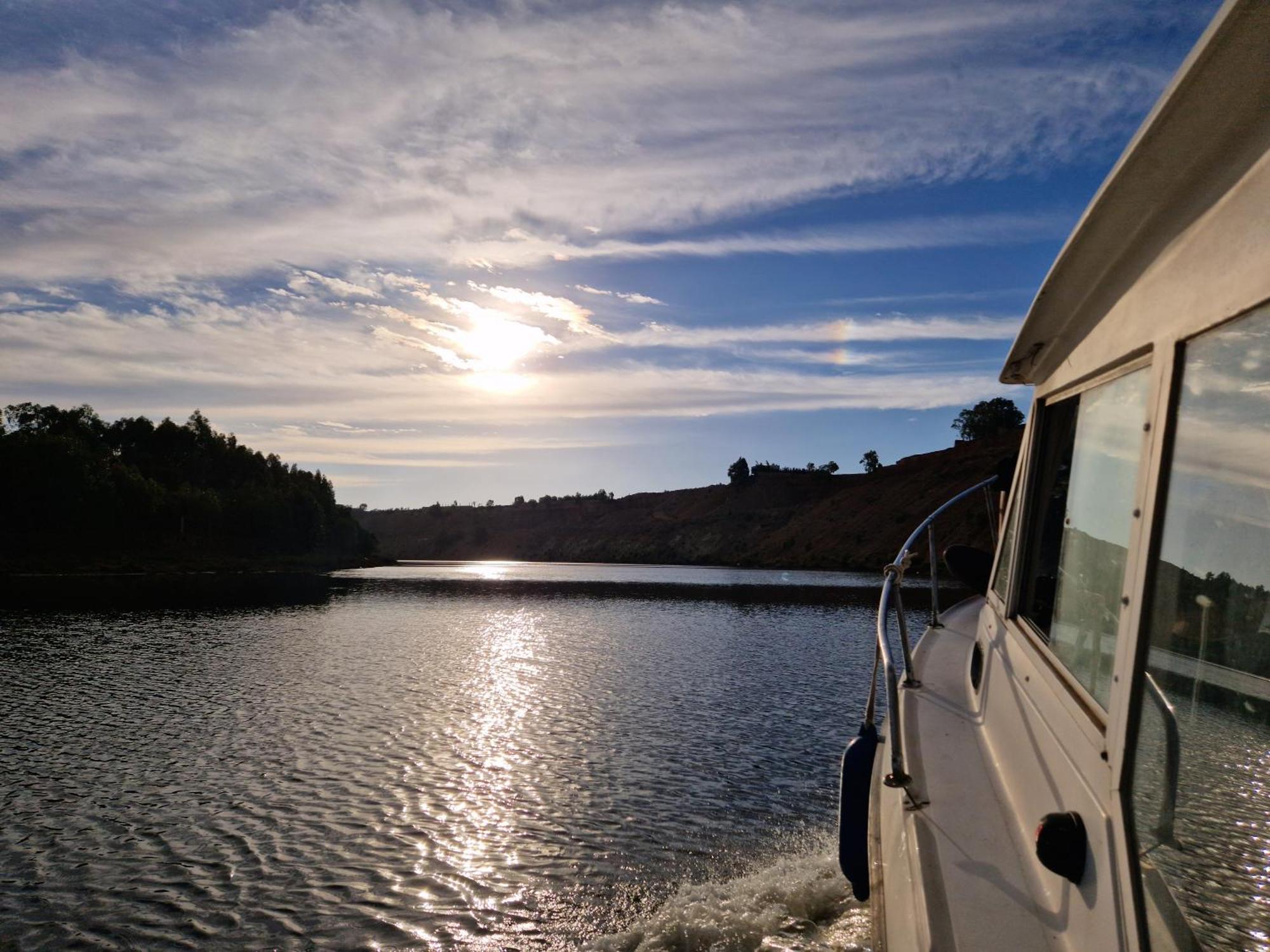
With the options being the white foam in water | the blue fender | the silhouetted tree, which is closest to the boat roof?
the blue fender

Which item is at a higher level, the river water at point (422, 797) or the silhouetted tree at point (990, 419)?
the silhouetted tree at point (990, 419)

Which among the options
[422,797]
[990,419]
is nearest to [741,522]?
[990,419]

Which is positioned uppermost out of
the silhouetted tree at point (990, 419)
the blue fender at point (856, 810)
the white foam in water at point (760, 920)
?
the silhouetted tree at point (990, 419)

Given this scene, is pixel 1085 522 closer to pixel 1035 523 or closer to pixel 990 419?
pixel 1035 523

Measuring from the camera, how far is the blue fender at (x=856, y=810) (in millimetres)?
4441

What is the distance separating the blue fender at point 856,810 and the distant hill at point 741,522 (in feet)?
214

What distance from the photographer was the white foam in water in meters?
6.30

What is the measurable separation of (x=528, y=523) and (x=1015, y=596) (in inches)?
6297

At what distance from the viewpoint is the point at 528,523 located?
16250cm

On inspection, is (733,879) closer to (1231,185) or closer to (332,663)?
(1231,185)

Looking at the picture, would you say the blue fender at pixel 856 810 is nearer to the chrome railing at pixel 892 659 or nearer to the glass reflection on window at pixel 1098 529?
the chrome railing at pixel 892 659

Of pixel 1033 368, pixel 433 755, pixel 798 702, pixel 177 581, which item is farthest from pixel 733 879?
pixel 177 581

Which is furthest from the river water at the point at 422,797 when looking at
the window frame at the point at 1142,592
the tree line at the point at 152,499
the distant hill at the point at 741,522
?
the tree line at the point at 152,499

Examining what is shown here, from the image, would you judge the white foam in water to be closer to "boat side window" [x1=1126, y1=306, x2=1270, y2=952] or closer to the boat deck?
the boat deck
